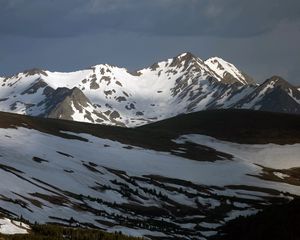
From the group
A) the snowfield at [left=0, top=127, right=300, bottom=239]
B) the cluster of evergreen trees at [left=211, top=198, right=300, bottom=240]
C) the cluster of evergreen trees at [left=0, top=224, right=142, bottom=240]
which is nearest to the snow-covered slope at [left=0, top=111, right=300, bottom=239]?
the snowfield at [left=0, top=127, right=300, bottom=239]

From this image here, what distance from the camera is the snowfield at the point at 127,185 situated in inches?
3297

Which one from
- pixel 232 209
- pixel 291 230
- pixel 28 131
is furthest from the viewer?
pixel 28 131

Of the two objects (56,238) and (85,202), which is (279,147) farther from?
(56,238)

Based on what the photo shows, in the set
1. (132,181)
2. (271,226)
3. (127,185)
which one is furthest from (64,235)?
(132,181)

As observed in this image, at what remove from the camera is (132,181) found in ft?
400

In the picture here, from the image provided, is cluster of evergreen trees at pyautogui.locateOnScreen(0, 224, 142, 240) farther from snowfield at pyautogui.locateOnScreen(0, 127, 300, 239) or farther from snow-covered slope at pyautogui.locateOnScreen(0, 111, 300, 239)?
snow-covered slope at pyautogui.locateOnScreen(0, 111, 300, 239)

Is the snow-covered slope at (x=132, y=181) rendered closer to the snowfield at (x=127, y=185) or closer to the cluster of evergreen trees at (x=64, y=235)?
the snowfield at (x=127, y=185)

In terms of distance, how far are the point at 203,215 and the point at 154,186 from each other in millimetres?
19543

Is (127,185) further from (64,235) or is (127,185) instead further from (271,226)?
(271,226)

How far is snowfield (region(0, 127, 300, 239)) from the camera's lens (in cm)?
8375

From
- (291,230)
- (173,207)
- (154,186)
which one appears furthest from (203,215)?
(291,230)

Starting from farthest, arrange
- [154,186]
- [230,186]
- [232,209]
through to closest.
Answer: [230,186], [154,186], [232,209]

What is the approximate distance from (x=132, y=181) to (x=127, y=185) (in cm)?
463

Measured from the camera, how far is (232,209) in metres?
111
